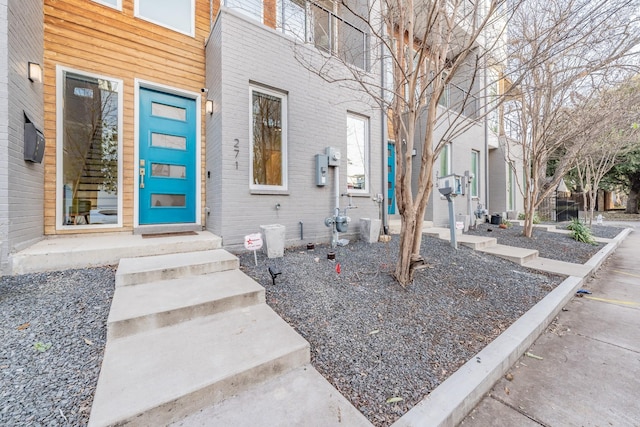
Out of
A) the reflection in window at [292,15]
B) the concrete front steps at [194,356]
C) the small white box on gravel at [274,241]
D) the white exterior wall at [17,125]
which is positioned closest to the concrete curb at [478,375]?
the concrete front steps at [194,356]

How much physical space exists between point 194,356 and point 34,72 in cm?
404

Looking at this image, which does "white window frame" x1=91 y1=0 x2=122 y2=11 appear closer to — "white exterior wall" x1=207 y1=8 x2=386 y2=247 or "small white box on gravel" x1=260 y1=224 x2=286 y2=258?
"white exterior wall" x1=207 y1=8 x2=386 y2=247

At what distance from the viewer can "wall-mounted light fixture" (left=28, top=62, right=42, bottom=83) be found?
3249 millimetres

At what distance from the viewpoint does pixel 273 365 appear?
1.72 metres

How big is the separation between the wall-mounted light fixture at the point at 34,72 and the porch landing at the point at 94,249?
2011 mm

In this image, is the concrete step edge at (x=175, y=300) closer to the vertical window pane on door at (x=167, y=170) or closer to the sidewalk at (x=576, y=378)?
the sidewalk at (x=576, y=378)

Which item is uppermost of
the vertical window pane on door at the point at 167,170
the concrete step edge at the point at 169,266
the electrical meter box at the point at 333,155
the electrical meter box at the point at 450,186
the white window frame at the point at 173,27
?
the white window frame at the point at 173,27

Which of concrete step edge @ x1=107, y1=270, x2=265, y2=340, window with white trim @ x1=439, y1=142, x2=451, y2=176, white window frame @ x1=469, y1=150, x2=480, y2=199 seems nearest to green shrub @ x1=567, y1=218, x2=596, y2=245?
white window frame @ x1=469, y1=150, x2=480, y2=199

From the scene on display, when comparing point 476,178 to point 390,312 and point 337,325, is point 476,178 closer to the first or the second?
point 390,312

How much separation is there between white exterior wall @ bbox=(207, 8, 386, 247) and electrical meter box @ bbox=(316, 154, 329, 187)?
10 cm

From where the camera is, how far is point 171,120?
4.67 meters

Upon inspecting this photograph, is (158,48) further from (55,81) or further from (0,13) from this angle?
(0,13)

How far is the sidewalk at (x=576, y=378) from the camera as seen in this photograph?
1.65 m

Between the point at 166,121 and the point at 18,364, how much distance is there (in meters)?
3.95
